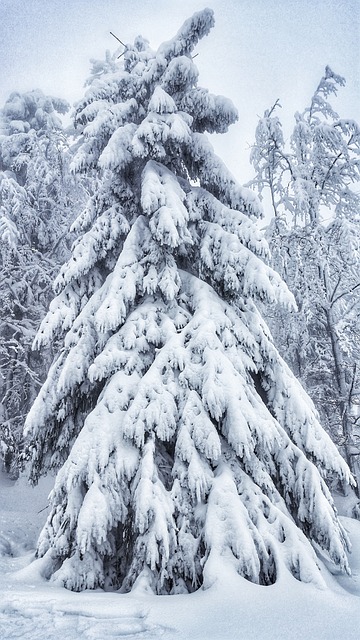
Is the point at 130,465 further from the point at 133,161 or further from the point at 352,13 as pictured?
the point at 352,13

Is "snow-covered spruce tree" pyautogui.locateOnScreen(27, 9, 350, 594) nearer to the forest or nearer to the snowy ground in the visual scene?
the forest

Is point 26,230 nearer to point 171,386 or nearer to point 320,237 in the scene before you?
point 320,237

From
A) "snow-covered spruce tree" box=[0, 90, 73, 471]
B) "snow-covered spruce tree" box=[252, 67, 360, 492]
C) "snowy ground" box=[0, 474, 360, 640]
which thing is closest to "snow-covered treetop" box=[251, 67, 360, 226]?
"snow-covered spruce tree" box=[252, 67, 360, 492]

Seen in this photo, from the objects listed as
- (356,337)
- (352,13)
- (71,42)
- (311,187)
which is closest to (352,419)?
(356,337)

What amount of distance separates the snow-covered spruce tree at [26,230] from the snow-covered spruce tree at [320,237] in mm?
6645

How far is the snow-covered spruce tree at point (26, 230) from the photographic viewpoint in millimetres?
13203

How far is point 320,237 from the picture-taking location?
36.4ft

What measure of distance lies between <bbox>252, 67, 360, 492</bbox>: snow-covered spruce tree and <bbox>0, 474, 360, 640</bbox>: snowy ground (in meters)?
6.87

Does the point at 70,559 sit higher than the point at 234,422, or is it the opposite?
the point at 234,422

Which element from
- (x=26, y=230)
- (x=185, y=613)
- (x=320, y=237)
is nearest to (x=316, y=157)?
(x=320, y=237)

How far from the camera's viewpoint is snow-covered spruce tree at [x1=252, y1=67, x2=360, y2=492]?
1112cm

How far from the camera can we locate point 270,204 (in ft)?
45.1

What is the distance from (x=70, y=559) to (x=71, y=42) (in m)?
6.65

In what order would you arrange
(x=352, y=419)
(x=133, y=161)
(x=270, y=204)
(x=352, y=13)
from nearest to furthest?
1. (x=352, y=13)
2. (x=133, y=161)
3. (x=352, y=419)
4. (x=270, y=204)
